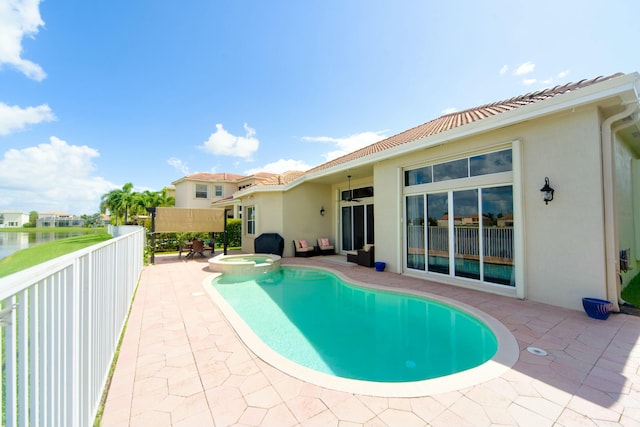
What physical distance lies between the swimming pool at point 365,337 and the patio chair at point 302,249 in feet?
19.4

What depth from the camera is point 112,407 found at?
3055 mm

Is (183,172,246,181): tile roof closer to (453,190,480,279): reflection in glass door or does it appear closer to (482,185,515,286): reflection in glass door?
(453,190,480,279): reflection in glass door

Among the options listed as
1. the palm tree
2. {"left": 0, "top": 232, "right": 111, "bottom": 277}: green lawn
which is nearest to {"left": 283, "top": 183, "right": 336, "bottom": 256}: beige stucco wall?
{"left": 0, "top": 232, "right": 111, "bottom": 277}: green lawn

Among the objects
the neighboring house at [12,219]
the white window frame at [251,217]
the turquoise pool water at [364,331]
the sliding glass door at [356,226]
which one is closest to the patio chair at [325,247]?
the sliding glass door at [356,226]

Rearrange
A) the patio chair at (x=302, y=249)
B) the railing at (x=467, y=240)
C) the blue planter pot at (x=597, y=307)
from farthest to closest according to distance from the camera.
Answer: the patio chair at (x=302, y=249), the railing at (x=467, y=240), the blue planter pot at (x=597, y=307)

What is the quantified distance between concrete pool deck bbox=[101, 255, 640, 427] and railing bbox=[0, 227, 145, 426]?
2.43ft

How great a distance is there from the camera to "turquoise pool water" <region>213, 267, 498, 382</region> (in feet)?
14.6

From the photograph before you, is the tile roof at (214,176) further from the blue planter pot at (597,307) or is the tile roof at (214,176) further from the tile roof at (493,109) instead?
the blue planter pot at (597,307)

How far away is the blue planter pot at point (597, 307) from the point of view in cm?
550

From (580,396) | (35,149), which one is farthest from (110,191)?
(580,396)

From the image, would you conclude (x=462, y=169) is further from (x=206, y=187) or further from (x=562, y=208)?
(x=206, y=187)

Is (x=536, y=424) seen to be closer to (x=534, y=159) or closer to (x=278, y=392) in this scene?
(x=278, y=392)

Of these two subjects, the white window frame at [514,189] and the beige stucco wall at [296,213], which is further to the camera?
the beige stucco wall at [296,213]

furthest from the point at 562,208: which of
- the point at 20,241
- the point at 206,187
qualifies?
the point at 20,241
